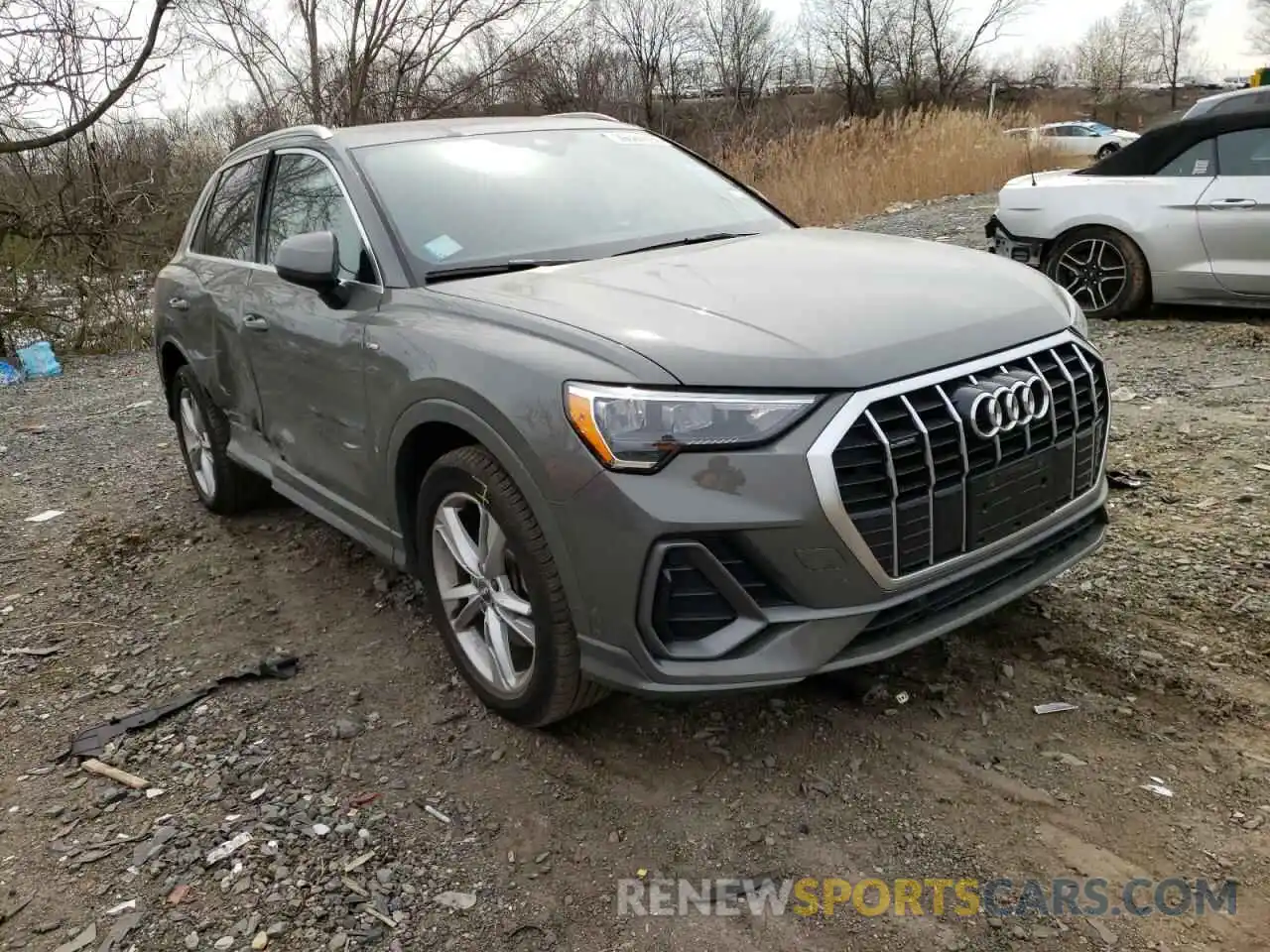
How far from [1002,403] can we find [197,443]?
4.13m

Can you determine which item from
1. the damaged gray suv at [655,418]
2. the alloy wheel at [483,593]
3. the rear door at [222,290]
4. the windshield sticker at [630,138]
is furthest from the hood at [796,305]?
the rear door at [222,290]

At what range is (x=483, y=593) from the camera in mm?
2873

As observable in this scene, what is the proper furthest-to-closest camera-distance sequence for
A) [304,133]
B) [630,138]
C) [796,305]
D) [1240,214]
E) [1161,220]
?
[1161,220], [1240,214], [630,138], [304,133], [796,305]

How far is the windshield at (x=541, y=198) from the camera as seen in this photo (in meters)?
3.23

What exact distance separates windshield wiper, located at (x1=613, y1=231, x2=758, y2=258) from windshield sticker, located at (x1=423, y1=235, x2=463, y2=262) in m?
0.51

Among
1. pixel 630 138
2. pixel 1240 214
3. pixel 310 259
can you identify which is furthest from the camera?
pixel 1240 214

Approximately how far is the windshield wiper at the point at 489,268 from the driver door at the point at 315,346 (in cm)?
21

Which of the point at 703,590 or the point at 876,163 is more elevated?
the point at 876,163

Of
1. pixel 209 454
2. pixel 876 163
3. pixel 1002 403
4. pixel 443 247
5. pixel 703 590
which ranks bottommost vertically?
pixel 209 454

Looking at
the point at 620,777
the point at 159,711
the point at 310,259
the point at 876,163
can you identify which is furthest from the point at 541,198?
the point at 876,163

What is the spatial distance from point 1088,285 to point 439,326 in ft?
19.9

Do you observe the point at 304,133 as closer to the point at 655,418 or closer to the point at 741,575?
the point at 655,418

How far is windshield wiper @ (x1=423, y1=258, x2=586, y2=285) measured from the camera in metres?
3.07

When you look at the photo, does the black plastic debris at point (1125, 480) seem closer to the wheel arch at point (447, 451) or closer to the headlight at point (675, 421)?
the headlight at point (675, 421)
